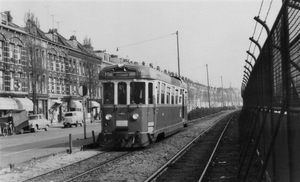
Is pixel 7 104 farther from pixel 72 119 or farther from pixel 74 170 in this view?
pixel 74 170

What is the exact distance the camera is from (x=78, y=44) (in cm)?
Result: 5988

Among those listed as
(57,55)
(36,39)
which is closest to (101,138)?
(36,39)

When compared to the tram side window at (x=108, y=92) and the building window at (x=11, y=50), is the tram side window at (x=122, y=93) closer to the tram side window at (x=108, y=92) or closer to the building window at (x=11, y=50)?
the tram side window at (x=108, y=92)

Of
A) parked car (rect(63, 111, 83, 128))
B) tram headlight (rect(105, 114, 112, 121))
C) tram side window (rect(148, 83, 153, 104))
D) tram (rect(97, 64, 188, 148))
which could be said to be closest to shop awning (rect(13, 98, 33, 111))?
parked car (rect(63, 111, 83, 128))

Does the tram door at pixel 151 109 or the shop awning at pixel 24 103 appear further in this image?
the shop awning at pixel 24 103

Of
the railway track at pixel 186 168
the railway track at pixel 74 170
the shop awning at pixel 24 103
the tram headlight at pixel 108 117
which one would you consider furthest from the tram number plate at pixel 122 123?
the shop awning at pixel 24 103

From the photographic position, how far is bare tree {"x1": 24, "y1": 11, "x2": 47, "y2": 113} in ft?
132

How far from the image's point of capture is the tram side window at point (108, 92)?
47.0ft

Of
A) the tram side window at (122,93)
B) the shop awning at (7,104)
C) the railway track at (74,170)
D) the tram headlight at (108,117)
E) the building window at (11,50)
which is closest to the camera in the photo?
the railway track at (74,170)

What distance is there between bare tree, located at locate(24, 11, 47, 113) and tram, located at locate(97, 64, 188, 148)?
1107 inches

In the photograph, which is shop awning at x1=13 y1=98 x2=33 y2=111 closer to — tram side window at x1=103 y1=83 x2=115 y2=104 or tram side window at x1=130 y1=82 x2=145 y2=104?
tram side window at x1=103 y1=83 x2=115 y2=104

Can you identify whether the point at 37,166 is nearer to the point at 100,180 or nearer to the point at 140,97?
the point at 100,180

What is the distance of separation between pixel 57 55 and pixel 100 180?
4309 cm

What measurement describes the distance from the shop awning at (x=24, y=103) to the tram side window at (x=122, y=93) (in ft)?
86.7
